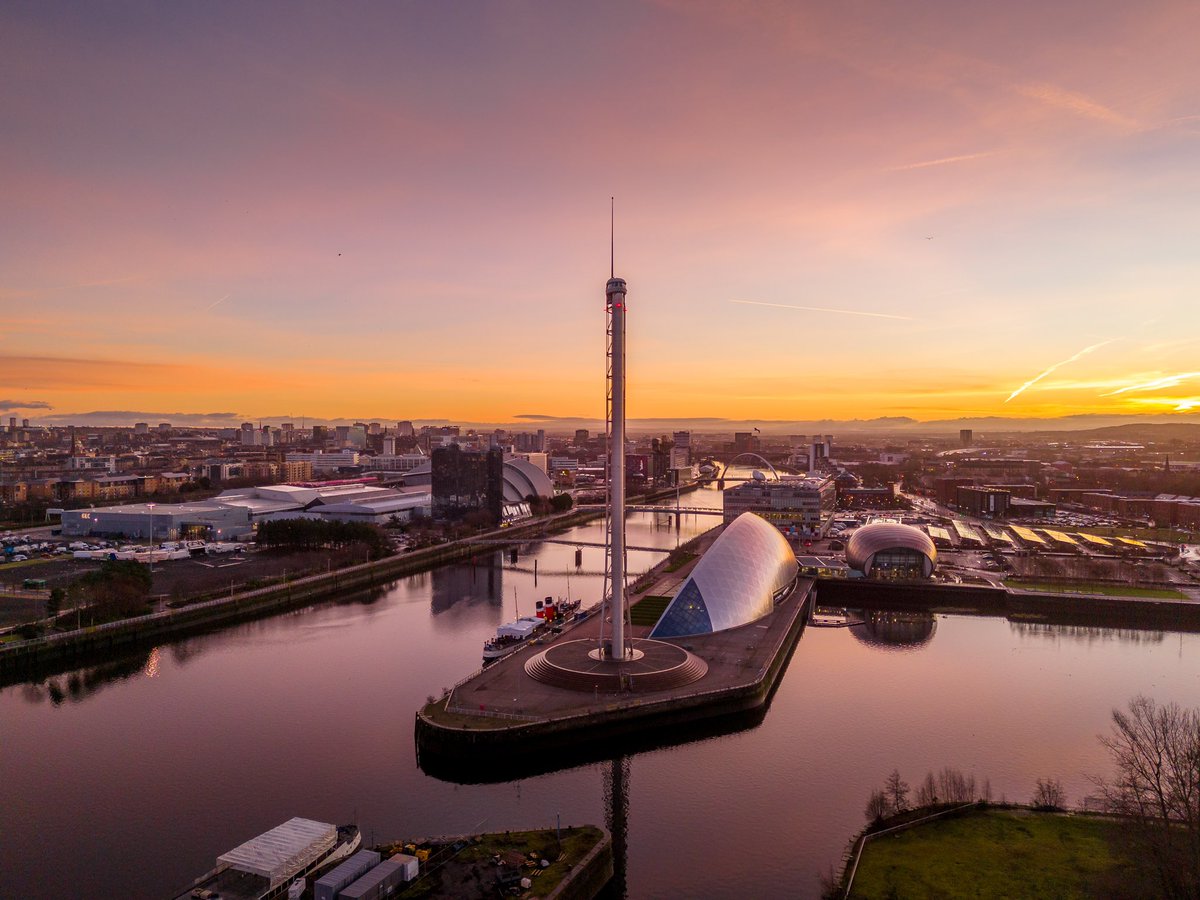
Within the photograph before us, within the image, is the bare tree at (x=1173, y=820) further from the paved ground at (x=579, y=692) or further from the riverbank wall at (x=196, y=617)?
the riverbank wall at (x=196, y=617)

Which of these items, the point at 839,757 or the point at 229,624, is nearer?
the point at 839,757

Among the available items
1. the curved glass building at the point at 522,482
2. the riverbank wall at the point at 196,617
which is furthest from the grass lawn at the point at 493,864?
the curved glass building at the point at 522,482

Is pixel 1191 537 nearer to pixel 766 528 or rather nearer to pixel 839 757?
pixel 766 528

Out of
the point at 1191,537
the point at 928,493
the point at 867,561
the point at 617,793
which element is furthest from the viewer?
the point at 928,493

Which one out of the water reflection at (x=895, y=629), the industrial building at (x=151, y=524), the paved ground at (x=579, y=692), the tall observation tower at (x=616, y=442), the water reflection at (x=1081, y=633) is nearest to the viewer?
the paved ground at (x=579, y=692)

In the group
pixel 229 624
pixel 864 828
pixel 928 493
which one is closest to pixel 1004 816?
pixel 864 828

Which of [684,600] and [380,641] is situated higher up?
[684,600]
